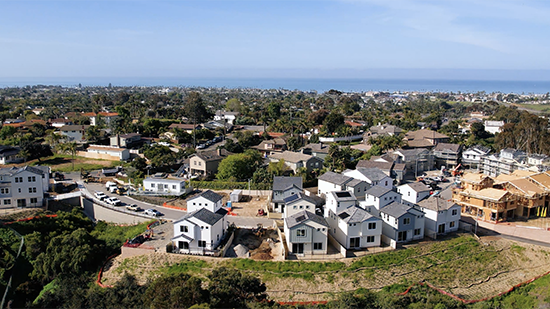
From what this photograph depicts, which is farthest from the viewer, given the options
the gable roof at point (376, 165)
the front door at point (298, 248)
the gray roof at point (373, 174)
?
the gable roof at point (376, 165)

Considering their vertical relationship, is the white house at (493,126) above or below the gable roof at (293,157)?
above

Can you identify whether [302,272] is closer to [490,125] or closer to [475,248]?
[475,248]

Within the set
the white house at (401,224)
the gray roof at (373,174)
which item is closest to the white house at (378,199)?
the white house at (401,224)

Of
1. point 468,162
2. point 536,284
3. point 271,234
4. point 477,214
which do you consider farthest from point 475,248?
point 468,162

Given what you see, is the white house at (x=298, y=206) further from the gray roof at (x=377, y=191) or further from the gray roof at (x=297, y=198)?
the gray roof at (x=377, y=191)

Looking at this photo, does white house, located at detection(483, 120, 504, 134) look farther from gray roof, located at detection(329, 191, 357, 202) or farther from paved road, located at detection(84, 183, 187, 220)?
paved road, located at detection(84, 183, 187, 220)

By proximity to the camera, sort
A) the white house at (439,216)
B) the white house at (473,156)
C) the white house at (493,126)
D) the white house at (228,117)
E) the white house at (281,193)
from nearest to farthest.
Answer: the white house at (439,216) < the white house at (281,193) < the white house at (473,156) < the white house at (493,126) < the white house at (228,117)

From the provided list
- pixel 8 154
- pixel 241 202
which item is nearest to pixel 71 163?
pixel 8 154
